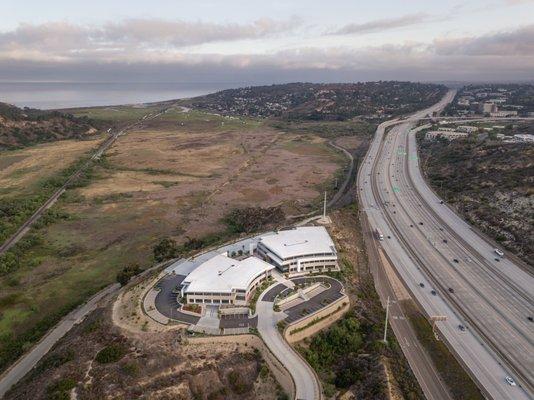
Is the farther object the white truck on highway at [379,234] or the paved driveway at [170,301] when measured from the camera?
the white truck on highway at [379,234]

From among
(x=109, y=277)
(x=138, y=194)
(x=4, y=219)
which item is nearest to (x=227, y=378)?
(x=109, y=277)

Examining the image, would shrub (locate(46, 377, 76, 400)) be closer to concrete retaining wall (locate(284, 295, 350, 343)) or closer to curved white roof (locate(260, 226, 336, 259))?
concrete retaining wall (locate(284, 295, 350, 343))

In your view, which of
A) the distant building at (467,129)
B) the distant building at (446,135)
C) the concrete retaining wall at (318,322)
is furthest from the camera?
the distant building at (467,129)

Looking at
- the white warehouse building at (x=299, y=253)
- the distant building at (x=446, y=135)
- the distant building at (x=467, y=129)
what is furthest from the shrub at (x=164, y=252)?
the distant building at (x=467, y=129)

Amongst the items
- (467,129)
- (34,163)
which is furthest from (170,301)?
(467,129)

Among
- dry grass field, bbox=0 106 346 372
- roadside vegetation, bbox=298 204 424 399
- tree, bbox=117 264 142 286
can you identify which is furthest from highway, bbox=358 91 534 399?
tree, bbox=117 264 142 286

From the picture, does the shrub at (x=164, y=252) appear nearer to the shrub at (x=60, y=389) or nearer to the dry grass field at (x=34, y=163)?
the shrub at (x=60, y=389)

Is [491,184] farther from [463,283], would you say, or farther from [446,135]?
[446,135]
